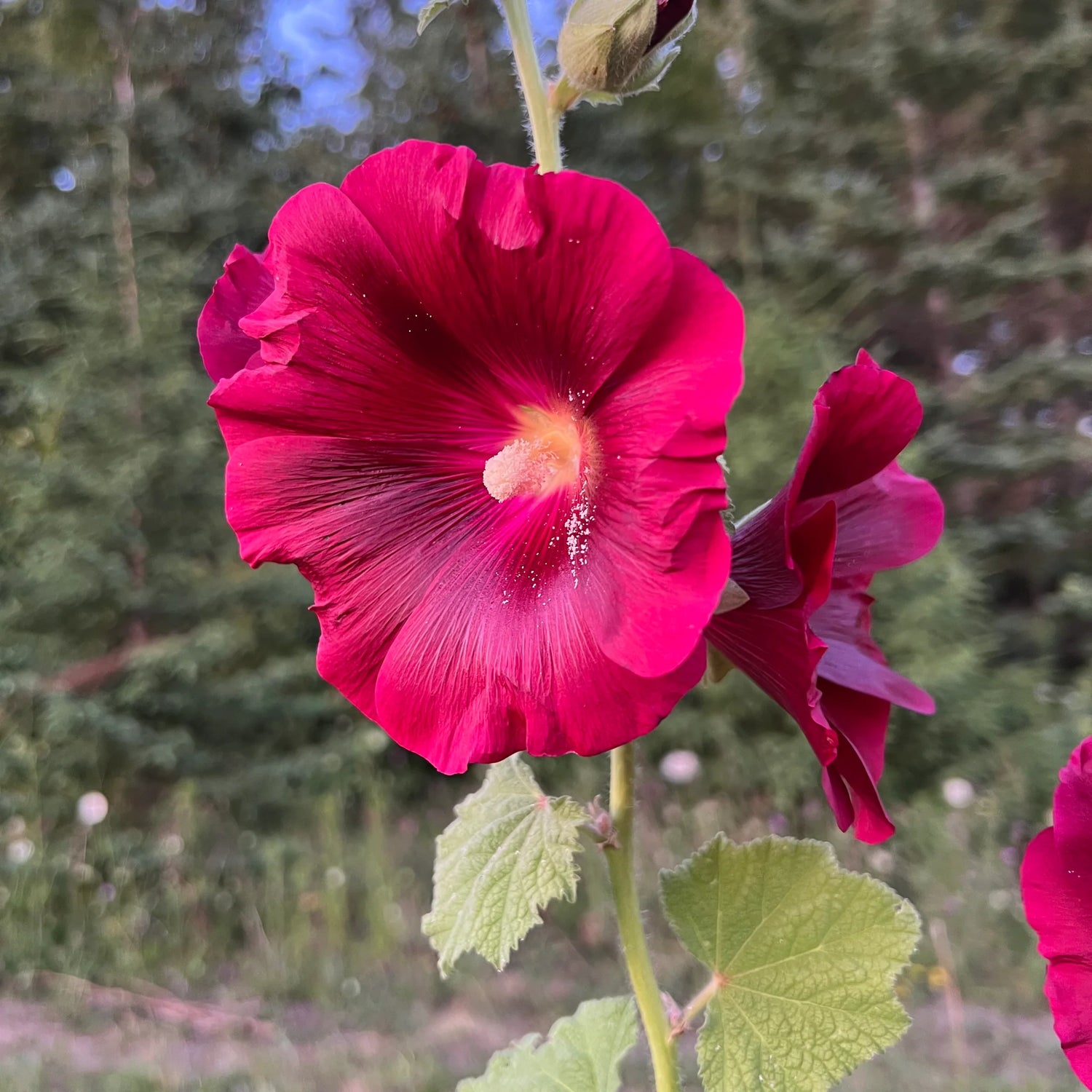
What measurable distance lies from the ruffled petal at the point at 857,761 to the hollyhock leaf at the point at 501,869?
0.42ft

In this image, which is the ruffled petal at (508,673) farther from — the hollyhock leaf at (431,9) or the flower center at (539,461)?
the hollyhock leaf at (431,9)

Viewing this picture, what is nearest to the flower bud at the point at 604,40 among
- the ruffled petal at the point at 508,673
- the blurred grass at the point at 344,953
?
the ruffled petal at the point at 508,673

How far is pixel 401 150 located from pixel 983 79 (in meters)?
5.73

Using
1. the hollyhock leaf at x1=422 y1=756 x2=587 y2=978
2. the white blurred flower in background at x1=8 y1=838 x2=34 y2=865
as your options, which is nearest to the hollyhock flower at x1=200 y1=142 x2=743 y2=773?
the hollyhock leaf at x1=422 y1=756 x2=587 y2=978

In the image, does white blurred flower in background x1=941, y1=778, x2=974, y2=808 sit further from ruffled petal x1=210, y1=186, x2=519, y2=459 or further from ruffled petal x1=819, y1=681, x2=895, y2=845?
ruffled petal x1=210, y1=186, x2=519, y2=459

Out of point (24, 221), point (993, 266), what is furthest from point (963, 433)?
point (24, 221)

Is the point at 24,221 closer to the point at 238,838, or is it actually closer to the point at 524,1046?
the point at 238,838

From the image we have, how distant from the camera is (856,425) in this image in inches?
15.2

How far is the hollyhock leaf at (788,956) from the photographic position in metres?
0.45

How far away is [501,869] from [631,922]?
0.08 m

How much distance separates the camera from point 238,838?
321 cm

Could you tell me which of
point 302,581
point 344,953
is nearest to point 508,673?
point 344,953

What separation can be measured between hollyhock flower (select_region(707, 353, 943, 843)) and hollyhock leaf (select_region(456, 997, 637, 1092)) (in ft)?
0.80

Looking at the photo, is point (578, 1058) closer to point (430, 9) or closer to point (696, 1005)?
point (696, 1005)
